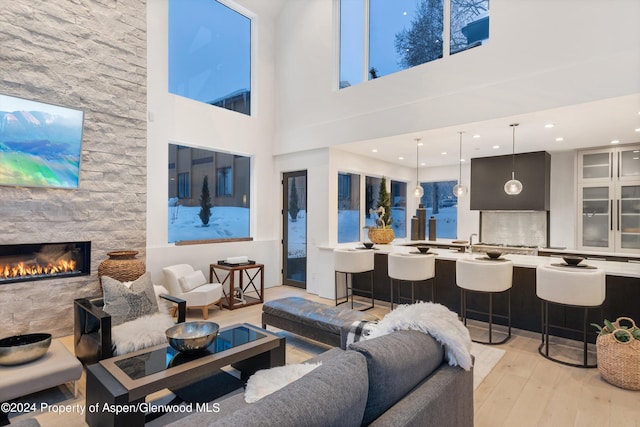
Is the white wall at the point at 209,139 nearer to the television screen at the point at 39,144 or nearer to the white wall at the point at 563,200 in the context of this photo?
the television screen at the point at 39,144

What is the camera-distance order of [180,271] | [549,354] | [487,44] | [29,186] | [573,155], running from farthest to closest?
[573,155] < [180,271] < [487,44] < [29,186] < [549,354]

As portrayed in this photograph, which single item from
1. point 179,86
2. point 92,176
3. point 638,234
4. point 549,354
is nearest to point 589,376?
point 549,354

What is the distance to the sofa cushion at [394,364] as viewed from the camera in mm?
1402

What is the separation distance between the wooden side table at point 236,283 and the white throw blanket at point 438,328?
3756 millimetres

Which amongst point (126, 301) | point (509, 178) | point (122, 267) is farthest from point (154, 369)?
point (509, 178)

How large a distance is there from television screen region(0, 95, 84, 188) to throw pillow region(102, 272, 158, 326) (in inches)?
67.6

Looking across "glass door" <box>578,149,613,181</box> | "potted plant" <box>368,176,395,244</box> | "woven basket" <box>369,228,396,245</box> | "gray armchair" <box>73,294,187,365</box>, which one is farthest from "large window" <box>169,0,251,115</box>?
"glass door" <box>578,149,613,181</box>

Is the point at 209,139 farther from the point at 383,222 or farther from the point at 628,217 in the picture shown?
the point at 628,217

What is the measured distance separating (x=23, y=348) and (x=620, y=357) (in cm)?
487

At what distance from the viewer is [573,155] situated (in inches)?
240

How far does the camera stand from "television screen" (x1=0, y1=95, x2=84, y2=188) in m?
3.78

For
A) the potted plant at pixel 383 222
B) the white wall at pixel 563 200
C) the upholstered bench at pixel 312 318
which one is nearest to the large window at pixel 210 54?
the potted plant at pixel 383 222

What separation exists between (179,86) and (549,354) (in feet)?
20.7

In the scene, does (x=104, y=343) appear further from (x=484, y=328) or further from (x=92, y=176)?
(x=484, y=328)
